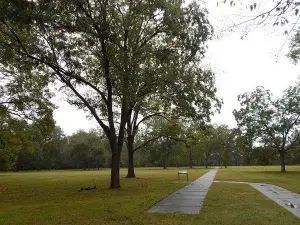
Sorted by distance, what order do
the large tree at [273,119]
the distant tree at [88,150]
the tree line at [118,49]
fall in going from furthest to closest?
the distant tree at [88,150]
the large tree at [273,119]
the tree line at [118,49]

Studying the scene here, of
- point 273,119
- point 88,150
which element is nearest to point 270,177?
point 273,119

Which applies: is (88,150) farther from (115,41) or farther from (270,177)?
(115,41)

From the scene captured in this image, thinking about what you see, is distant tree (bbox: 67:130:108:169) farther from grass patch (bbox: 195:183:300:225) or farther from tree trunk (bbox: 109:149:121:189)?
grass patch (bbox: 195:183:300:225)

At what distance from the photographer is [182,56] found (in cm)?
1650

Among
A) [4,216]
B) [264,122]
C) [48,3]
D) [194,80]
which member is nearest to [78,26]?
[48,3]

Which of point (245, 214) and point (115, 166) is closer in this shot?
point (245, 214)

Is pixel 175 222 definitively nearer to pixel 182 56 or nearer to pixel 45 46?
pixel 182 56

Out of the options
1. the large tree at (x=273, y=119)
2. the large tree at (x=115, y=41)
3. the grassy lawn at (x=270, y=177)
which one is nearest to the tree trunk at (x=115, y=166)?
the large tree at (x=115, y=41)

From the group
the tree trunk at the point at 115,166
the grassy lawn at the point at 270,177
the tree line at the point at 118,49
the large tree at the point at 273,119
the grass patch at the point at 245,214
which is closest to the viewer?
the grass patch at the point at 245,214

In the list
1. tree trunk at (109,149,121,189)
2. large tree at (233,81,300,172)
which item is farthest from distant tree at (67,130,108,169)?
tree trunk at (109,149,121,189)

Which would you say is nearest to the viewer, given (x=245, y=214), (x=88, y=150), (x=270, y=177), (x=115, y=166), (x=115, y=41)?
(x=245, y=214)

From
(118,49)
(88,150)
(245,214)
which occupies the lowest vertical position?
(245,214)

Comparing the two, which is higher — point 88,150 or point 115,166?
point 88,150

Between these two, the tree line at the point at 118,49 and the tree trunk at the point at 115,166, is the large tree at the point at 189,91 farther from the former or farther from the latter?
the tree trunk at the point at 115,166
